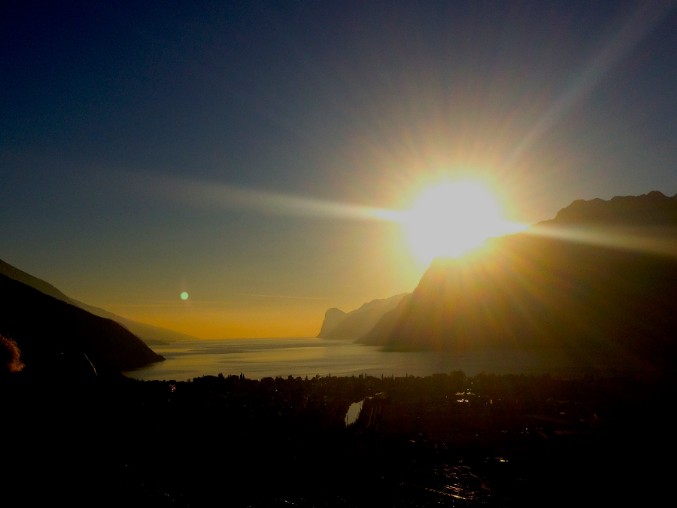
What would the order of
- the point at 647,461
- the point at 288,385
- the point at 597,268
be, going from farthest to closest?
the point at 597,268, the point at 288,385, the point at 647,461

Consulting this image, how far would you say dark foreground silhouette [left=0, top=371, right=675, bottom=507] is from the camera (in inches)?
487

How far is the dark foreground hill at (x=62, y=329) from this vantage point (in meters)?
80.8

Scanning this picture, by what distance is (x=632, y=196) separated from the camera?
651 ft

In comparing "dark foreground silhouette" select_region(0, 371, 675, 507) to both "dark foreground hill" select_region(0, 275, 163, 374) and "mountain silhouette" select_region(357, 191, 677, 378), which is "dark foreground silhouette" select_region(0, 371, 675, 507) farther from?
"mountain silhouette" select_region(357, 191, 677, 378)

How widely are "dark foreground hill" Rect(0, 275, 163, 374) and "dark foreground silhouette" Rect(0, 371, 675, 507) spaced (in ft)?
149

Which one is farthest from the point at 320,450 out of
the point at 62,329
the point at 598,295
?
the point at 598,295

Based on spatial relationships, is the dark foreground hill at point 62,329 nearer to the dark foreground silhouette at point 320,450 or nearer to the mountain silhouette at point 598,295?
the dark foreground silhouette at point 320,450

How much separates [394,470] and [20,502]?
1507cm

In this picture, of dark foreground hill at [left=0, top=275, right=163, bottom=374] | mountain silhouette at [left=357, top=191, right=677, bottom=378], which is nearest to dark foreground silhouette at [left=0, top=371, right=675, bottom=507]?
dark foreground hill at [left=0, top=275, right=163, bottom=374]

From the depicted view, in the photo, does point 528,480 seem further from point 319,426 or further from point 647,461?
point 319,426

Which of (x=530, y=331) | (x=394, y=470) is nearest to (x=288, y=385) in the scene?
(x=394, y=470)

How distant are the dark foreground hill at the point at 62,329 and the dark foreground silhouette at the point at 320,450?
Answer: 149 feet

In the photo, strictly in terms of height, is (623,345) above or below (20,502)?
above

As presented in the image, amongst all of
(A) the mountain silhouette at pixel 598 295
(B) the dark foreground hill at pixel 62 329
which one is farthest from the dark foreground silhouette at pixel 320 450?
(A) the mountain silhouette at pixel 598 295
